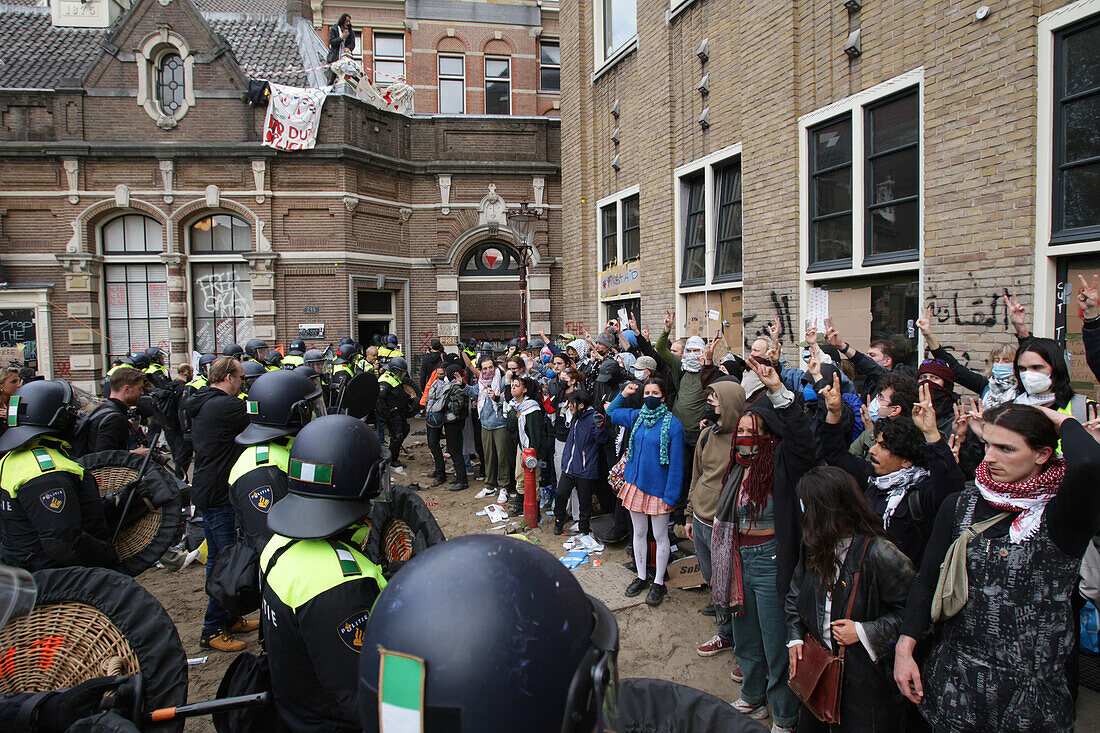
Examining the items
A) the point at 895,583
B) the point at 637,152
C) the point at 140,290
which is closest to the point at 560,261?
the point at 637,152

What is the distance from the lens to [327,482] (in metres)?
2.35

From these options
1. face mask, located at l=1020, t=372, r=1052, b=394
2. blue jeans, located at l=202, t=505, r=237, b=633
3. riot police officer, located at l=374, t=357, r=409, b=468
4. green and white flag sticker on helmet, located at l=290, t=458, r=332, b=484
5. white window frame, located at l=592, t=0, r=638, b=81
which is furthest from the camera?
white window frame, located at l=592, t=0, r=638, b=81

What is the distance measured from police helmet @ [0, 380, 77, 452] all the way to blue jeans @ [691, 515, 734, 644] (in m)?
4.26

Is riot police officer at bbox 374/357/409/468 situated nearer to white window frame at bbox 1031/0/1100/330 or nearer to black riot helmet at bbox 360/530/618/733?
white window frame at bbox 1031/0/1100/330

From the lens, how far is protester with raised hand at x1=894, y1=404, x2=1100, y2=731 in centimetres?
220

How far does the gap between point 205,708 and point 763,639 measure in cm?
301

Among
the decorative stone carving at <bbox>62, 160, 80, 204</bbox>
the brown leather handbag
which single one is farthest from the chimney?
the brown leather handbag

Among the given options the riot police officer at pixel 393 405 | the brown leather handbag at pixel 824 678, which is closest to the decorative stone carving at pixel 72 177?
the riot police officer at pixel 393 405

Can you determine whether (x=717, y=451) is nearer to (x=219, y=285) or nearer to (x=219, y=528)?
(x=219, y=528)

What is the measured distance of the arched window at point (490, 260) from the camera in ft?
63.9

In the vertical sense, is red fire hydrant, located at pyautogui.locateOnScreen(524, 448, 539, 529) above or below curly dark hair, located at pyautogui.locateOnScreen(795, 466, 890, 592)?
below

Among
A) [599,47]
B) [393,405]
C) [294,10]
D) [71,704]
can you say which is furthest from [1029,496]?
[294,10]

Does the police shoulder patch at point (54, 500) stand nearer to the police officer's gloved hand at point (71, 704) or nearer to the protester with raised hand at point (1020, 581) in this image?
the police officer's gloved hand at point (71, 704)

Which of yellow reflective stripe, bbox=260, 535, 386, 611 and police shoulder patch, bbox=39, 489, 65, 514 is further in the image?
police shoulder patch, bbox=39, 489, 65, 514
